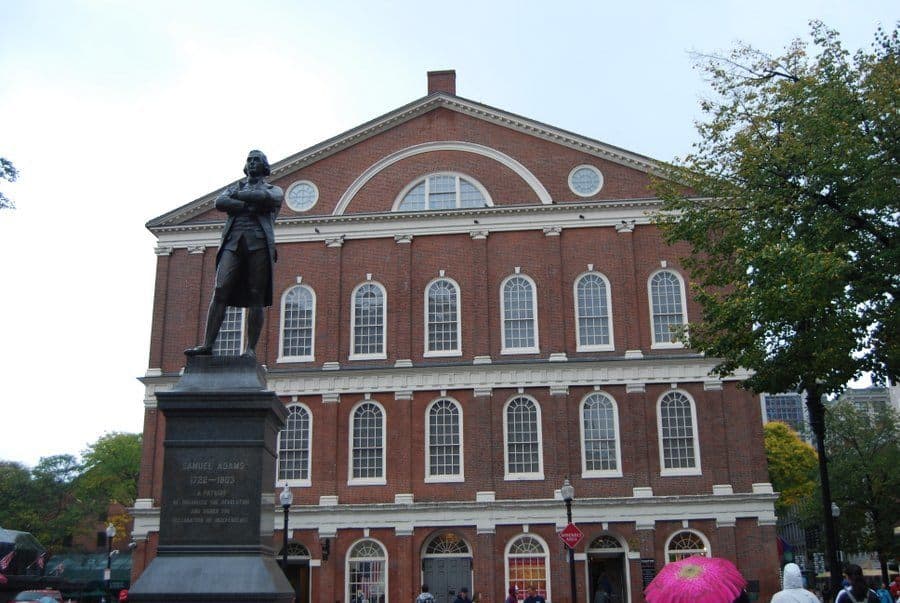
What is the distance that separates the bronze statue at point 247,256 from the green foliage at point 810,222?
12.0m

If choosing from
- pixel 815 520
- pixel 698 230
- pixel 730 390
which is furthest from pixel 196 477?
pixel 815 520

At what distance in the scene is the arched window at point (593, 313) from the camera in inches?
1367

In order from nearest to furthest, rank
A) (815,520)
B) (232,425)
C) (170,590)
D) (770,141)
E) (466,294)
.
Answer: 1. (170,590)
2. (232,425)
3. (770,141)
4. (466,294)
5. (815,520)

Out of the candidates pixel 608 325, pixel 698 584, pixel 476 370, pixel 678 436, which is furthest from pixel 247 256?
pixel 678 436

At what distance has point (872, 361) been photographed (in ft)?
68.0

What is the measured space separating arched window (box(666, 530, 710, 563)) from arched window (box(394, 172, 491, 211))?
14.5 m

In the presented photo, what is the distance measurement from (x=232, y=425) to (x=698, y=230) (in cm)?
1525

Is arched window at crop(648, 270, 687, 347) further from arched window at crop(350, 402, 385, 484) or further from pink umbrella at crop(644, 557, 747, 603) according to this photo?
pink umbrella at crop(644, 557, 747, 603)

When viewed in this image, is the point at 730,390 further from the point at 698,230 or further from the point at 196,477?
the point at 196,477

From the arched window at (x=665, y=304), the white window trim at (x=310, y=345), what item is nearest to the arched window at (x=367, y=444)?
the white window trim at (x=310, y=345)

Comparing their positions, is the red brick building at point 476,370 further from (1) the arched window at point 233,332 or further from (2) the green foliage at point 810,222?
(2) the green foliage at point 810,222

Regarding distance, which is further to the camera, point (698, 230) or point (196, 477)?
point (698, 230)

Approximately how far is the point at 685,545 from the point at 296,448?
14.4 metres

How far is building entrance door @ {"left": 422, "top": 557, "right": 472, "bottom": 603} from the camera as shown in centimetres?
3281
